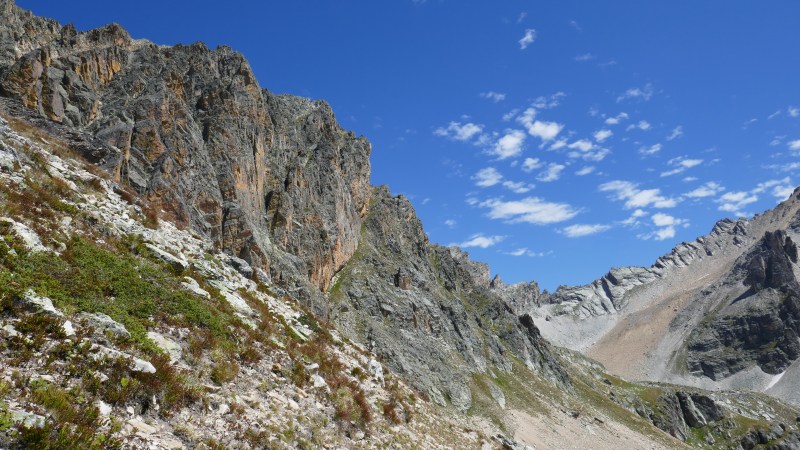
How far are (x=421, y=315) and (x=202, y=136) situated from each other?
52.4m

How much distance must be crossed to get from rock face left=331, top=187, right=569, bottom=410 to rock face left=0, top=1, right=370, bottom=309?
726cm

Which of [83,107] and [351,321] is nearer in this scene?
[83,107]

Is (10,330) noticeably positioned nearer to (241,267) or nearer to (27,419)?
(27,419)

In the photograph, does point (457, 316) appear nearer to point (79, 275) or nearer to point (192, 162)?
point (192, 162)

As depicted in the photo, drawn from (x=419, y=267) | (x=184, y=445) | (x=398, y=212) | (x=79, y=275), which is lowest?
(x=184, y=445)

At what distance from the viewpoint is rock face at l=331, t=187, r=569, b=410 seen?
73.4 m

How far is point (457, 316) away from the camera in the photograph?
108 metres

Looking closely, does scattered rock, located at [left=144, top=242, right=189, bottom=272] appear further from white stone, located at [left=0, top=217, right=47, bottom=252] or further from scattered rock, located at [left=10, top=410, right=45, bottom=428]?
scattered rock, located at [left=10, top=410, right=45, bottom=428]

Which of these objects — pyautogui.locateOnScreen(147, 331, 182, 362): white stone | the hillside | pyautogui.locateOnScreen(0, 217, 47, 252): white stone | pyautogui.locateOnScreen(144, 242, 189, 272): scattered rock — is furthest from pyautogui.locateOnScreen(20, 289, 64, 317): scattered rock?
pyautogui.locateOnScreen(144, 242, 189, 272): scattered rock

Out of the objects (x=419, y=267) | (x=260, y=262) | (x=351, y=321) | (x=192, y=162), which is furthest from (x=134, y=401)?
(x=419, y=267)

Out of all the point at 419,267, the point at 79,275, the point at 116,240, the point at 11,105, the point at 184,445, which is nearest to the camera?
the point at 184,445

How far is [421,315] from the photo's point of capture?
301 feet

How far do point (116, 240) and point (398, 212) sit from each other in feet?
382

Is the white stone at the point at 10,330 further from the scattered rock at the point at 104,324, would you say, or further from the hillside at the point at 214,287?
the scattered rock at the point at 104,324
